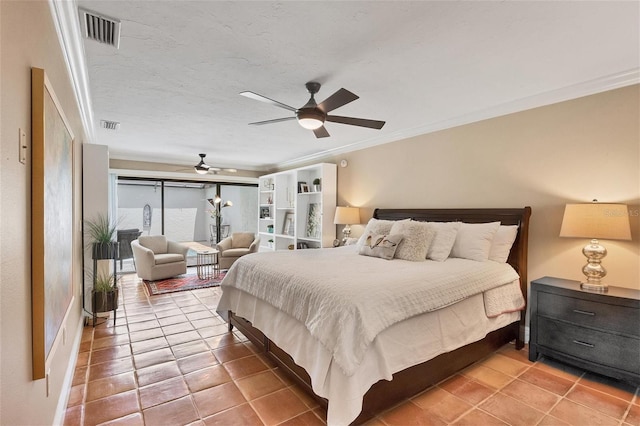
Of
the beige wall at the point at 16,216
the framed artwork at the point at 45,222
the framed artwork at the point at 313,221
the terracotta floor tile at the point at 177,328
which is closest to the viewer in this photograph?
the beige wall at the point at 16,216

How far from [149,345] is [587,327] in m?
3.88

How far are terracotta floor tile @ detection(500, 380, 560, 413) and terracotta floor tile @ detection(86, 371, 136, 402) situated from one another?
9.34 ft

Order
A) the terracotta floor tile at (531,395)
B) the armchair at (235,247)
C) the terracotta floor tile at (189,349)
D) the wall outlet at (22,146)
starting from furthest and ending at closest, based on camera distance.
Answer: the armchair at (235,247), the terracotta floor tile at (189,349), the terracotta floor tile at (531,395), the wall outlet at (22,146)

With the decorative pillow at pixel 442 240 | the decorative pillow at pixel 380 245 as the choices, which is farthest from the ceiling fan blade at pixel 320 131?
A: the decorative pillow at pixel 442 240

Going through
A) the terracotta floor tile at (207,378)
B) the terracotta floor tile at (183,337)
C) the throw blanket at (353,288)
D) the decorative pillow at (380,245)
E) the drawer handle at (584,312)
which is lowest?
the terracotta floor tile at (207,378)

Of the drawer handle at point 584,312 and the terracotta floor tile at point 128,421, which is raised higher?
the drawer handle at point 584,312

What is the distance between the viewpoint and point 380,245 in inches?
129

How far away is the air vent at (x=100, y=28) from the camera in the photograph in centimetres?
187

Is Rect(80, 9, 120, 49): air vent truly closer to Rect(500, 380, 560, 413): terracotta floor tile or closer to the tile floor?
the tile floor

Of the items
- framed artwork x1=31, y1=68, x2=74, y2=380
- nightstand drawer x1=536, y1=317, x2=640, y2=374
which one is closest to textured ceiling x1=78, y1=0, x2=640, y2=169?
framed artwork x1=31, y1=68, x2=74, y2=380

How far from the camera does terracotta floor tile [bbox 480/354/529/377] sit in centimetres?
266

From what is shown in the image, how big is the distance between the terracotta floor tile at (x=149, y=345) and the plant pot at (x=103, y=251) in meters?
1.00

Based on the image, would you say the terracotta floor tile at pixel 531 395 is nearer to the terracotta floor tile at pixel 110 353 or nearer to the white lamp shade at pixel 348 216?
the white lamp shade at pixel 348 216

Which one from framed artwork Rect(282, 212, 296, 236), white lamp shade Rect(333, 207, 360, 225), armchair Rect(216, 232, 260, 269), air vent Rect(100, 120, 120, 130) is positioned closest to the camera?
air vent Rect(100, 120, 120, 130)
